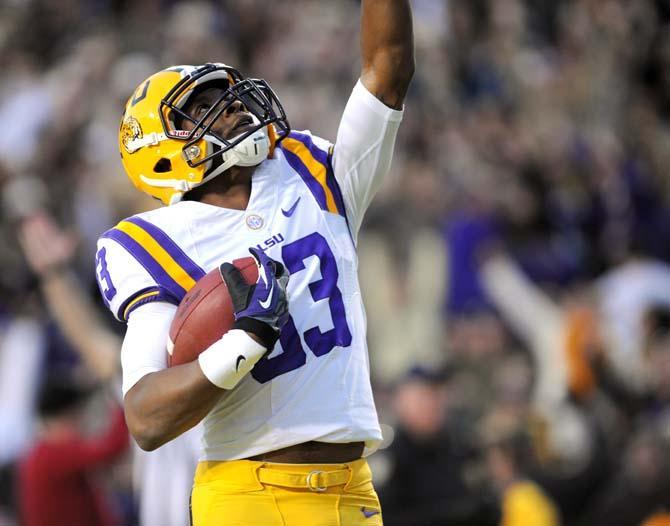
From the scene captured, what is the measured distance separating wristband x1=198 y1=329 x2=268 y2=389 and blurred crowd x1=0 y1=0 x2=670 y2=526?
3174 mm

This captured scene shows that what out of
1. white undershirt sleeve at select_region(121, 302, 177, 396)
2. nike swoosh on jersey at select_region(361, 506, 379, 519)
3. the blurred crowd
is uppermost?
white undershirt sleeve at select_region(121, 302, 177, 396)

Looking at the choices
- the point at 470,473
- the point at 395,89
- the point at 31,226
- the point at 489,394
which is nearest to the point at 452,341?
the point at 489,394

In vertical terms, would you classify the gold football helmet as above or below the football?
above

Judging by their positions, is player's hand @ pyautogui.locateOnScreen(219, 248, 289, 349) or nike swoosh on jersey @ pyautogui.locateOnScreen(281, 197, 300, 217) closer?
player's hand @ pyautogui.locateOnScreen(219, 248, 289, 349)

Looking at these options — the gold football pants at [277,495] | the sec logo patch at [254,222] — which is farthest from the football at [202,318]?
the gold football pants at [277,495]

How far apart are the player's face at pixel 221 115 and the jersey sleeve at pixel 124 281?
1.41ft

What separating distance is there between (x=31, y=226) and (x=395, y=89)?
3009 mm

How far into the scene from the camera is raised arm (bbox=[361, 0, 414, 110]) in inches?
137

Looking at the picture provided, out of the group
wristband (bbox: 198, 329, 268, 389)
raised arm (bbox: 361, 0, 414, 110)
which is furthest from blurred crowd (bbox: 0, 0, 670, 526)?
wristband (bbox: 198, 329, 268, 389)

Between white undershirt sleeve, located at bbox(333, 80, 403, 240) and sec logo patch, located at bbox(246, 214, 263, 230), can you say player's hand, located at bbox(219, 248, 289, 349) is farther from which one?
white undershirt sleeve, located at bbox(333, 80, 403, 240)

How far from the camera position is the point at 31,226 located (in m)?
6.00

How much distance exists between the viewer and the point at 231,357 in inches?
117

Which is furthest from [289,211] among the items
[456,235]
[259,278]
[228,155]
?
[456,235]

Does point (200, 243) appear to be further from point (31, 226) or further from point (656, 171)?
point (656, 171)
